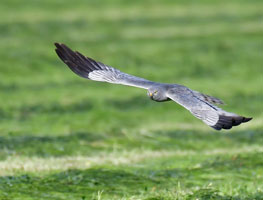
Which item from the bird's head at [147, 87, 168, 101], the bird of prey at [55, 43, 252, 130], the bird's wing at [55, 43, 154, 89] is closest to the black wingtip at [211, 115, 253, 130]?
the bird of prey at [55, 43, 252, 130]

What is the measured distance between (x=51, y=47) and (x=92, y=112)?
1176 cm

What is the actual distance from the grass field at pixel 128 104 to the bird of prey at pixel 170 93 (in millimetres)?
1806

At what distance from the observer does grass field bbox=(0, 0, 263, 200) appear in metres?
14.3

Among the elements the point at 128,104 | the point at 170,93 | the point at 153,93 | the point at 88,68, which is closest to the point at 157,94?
the point at 153,93

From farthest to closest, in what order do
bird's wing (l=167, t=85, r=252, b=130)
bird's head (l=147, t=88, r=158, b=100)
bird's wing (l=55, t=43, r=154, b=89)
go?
bird's wing (l=55, t=43, r=154, b=89) < bird's head (l=147, t=88, r=158, b=100) < bird's wing (l=167, t=85, r=252, b=130)

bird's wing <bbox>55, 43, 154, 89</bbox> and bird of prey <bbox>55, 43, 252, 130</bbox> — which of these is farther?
bird's wing <bbox>55, 43, 154, 89</bbox>

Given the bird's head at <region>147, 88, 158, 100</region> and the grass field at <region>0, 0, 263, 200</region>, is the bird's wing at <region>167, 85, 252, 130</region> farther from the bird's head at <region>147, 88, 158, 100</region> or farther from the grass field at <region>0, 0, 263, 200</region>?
the grass field at <region>0, 0, 263, 200</region>

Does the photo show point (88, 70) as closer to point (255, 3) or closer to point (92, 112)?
point (92, 112)

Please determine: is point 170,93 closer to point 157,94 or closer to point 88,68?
point 157,94

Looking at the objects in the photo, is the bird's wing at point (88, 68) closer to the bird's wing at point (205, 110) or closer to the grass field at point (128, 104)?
the bird's wing at point (205, 110)

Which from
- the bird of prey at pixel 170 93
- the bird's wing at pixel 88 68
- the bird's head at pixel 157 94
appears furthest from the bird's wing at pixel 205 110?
the bird's wing at pixel 88 68

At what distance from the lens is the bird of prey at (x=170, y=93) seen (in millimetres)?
9828

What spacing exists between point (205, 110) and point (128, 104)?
54.5 ft

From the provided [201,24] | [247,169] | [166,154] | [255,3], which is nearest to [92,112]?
[166,154]
